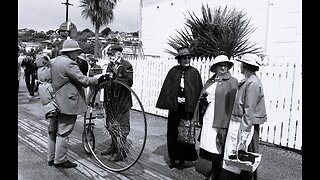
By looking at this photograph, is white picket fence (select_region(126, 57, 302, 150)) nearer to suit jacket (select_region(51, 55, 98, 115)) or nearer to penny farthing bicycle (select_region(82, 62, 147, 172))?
penny farthing bicycle (select_region(82, 62, 147, 172))

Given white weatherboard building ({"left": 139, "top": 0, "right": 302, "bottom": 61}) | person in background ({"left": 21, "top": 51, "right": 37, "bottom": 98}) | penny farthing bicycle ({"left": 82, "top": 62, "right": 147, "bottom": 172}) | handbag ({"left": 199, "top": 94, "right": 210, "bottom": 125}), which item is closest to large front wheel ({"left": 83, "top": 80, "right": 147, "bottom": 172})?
penny farthing bicycle ({"left": 82, "top": 62, "right": 147, "bottom": 172})

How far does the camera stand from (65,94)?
16.0 feet

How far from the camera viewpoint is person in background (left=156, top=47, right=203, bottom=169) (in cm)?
490

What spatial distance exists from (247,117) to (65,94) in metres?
2.78

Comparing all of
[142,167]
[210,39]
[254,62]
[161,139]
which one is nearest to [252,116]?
[254,62]

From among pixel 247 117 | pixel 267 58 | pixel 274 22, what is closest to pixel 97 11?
→ pixel 274 22

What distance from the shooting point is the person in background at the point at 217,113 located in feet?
13.7

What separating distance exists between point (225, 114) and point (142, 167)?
1.76 m

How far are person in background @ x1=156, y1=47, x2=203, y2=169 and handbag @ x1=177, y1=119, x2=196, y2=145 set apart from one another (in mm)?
120

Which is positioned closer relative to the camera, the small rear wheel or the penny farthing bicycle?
the penny farthing bicycle

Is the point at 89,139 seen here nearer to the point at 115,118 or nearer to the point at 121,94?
the point at 115,118

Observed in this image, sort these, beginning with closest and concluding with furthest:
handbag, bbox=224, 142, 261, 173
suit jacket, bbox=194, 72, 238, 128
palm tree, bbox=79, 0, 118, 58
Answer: handbag, bbox=224, 142, 261, 173
suit jacket, bbox=194, 72, 238, 128
palm tree, bbox=79, 0, 118, 58

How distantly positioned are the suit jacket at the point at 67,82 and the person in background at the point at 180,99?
1.17m

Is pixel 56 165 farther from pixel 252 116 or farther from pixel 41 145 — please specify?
pixel 252 116
